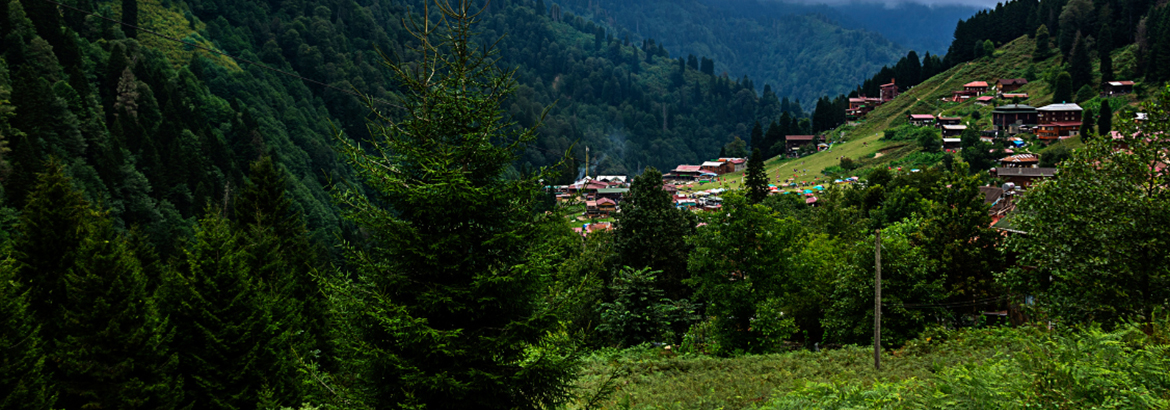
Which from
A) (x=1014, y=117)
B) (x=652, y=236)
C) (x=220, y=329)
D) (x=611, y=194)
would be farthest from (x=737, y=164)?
(x=220, y=329)

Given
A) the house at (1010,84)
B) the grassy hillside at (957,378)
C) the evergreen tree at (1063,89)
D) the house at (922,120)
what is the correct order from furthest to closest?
1. the house at (922,120)
2. the house at (1010,84)
3. the evergreen tree at (1063,89)
4. the grassy hillside at (957,378)

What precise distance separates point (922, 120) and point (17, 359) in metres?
136

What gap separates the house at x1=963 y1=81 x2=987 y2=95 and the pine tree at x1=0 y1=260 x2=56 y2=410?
148 meters

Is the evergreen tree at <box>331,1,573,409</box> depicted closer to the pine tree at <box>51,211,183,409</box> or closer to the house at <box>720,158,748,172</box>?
the pine tree at <box>51,211,183,409</box>

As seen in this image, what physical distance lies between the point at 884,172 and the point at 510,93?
6567 centimetres

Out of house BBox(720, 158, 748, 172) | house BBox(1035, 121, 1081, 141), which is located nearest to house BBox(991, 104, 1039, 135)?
house BBox(1035, 121, 1081, 141)

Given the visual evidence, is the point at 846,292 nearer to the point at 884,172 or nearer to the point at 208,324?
the point at 208,324

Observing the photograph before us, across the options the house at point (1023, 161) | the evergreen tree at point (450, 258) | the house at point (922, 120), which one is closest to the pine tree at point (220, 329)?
the evergreen tree at point (450, 258)

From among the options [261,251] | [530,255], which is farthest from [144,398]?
[530,255]

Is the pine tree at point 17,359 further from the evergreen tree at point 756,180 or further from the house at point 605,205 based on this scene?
the house at point 605,205

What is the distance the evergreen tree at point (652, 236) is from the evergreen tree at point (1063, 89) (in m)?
101

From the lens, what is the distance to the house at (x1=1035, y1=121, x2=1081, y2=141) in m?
91.5

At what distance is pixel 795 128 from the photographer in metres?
154

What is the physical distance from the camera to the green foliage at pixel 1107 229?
55.7 feet
